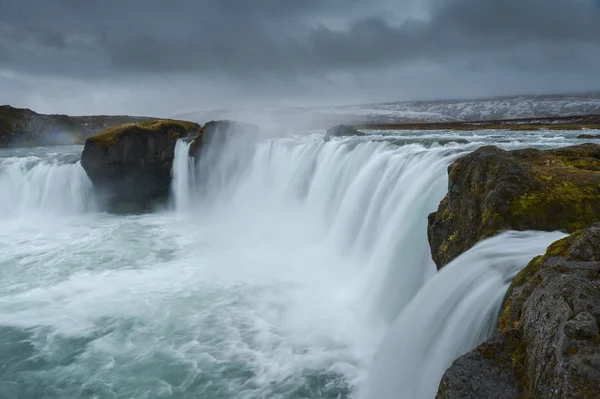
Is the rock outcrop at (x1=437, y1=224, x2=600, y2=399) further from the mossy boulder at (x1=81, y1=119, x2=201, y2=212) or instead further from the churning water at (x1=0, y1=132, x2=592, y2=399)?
the mossy boulder at (x1=81, y1=119, x2=201, y2=212)

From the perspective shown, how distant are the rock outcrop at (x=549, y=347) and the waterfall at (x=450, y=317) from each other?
3.77ft

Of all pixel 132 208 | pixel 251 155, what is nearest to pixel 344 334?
pixel 251 155

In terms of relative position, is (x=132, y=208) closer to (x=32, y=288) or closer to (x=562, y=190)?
(x=32, y=288)

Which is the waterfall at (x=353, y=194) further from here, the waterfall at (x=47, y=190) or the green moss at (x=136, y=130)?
the waterfall at (x=47, y=190)

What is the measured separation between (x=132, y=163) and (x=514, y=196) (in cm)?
2990

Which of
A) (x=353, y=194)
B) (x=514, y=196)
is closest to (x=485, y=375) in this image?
(x=514, y=196)

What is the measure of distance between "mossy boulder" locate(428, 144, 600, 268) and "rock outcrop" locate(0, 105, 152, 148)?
96398mm

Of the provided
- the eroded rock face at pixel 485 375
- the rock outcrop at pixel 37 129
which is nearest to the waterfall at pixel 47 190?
the eroded rock face at pixel 485 375

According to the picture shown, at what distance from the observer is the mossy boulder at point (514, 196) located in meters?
7.07

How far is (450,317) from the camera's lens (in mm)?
5801

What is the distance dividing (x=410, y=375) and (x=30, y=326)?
11911 mm

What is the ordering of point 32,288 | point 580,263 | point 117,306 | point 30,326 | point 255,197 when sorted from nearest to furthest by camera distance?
1. point 580,263
2. point 30,326
3. point 117,306
4. point 32,288
5. point 255,197

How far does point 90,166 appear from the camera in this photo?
103 ft

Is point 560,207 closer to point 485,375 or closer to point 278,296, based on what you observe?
point 485,375
